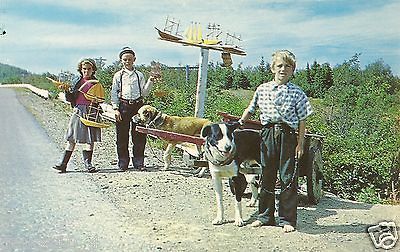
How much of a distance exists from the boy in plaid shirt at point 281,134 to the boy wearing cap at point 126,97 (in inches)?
50.6

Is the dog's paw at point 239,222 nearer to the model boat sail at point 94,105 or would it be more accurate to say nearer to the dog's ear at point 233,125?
the dog's ear at point 233,125

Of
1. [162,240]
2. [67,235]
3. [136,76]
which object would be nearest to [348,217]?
[162,240]

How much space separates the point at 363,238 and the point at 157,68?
1.71 metres

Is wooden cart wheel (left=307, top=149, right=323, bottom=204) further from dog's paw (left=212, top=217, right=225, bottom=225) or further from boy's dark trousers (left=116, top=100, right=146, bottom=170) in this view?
boy's dark trousers (left=116, top=100, right=146, bottom=170)

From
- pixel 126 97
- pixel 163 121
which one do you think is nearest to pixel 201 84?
pixel 163 121

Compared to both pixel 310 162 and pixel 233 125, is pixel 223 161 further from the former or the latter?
pixel 310 162

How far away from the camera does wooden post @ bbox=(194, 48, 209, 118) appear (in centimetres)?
354

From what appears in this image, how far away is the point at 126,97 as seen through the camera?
12.8 feet

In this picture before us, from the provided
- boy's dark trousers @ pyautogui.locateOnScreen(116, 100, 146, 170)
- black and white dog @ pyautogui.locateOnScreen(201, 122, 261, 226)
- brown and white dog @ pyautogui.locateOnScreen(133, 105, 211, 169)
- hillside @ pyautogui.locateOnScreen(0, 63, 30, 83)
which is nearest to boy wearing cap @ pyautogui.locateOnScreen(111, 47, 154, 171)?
boy's dark trousers @ pyautogui.locateOnScreen(116, 100, 146, 170)

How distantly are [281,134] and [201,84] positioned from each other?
119 cm

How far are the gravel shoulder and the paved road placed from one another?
0.05 metres

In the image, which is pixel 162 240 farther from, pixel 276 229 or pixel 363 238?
pixel 363 238

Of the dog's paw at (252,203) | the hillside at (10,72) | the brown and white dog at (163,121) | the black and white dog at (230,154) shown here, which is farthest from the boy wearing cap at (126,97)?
the black and white dog at (230,154)

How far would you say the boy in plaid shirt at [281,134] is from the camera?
2.59 meters
